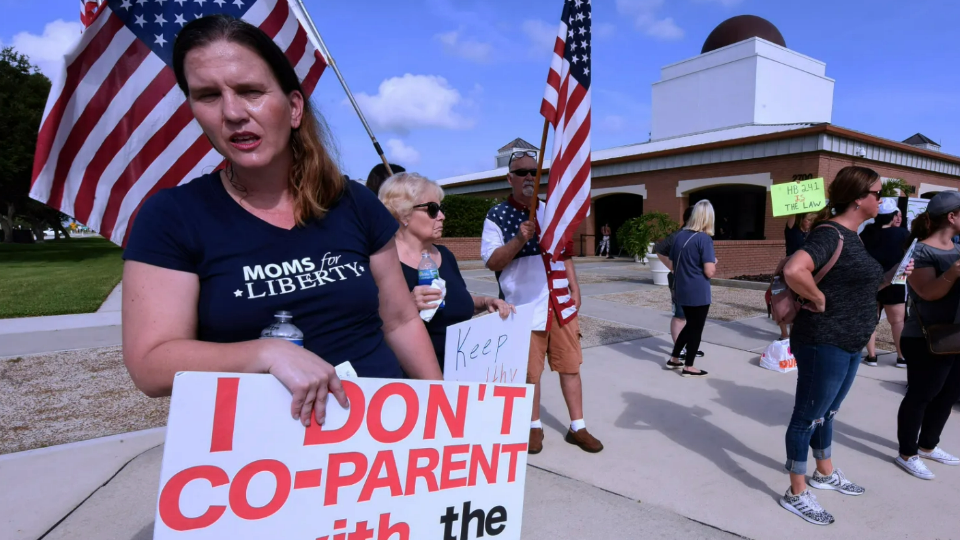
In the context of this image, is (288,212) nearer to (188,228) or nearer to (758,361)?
(188,228)

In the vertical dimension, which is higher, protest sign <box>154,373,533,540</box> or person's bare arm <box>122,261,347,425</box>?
person's bare arm <box>122,261,347,425</box>

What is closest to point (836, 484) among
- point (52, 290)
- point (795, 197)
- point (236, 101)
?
point (236, 101)

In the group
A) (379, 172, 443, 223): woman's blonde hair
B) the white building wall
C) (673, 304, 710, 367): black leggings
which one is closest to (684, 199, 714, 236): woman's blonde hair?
(673, 304, 710, 367): black leggings

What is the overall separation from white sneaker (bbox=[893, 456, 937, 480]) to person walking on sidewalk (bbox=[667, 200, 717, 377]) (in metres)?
2.26

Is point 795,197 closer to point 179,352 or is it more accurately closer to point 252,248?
point 252,248

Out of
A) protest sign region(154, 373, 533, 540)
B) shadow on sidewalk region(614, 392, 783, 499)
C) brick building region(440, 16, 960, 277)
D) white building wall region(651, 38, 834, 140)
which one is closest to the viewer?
protest sign region(154, 373, 533, 540)

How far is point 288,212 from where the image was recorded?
1487 mm

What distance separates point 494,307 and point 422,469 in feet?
5.36

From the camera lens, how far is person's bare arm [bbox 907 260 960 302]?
135 inches

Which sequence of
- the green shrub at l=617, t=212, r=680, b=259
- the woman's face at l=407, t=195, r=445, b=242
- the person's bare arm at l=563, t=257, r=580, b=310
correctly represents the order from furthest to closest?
the green shrub at l=617, t=212, r=680, b=259 < the person's bare arm at l=563, t=257, r=580, b=310 < the woman's face at l=407, t=195, r=445, b=242

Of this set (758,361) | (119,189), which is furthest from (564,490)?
(758,361)

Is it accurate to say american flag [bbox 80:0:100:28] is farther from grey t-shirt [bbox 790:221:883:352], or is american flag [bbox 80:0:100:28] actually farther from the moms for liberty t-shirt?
grey t-shirt [bbox 790:221:883:352]

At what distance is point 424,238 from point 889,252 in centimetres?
579

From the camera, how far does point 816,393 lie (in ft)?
9.84
